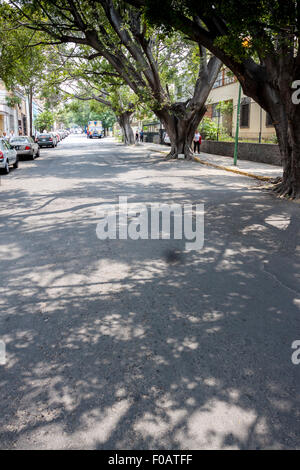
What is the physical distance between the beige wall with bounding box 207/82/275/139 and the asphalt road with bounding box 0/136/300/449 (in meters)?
18.0

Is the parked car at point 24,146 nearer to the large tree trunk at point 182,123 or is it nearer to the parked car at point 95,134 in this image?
the large tree trunk at point 182,123

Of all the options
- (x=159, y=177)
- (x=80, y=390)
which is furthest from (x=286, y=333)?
(x=159, y=177)

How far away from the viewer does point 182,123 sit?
86.8 feet

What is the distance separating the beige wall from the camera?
986 inches

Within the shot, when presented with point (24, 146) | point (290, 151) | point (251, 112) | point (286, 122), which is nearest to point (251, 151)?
point (251, 112)

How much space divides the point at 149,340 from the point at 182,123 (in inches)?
940

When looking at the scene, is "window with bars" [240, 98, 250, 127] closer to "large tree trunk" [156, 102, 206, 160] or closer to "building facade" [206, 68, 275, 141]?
"building facade" [206, 68, 275, 141]

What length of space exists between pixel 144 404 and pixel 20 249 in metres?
4.43

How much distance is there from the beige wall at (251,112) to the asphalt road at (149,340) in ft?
59.2

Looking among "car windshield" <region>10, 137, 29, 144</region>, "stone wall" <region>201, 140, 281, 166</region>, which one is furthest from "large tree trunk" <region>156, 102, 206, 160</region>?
"car windshield" <region>10, 137, 29, 144</region>

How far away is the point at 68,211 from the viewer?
9.80 metres

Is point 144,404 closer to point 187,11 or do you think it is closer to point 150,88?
point 187,11

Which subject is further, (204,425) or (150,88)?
(150,88)

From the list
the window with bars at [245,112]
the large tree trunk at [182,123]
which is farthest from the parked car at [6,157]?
the window with bars at [245,112]
